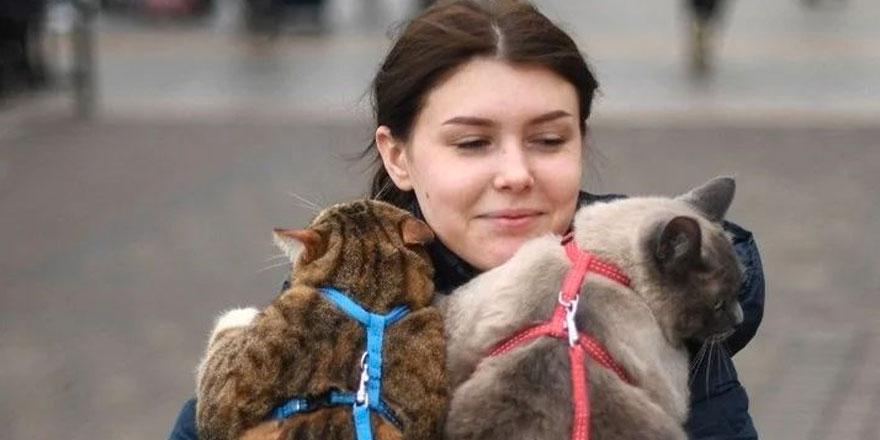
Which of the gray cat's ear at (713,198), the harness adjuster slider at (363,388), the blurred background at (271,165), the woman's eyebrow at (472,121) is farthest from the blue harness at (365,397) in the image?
the blurred background at (271,165)

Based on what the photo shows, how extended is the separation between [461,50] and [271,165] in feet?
34.8

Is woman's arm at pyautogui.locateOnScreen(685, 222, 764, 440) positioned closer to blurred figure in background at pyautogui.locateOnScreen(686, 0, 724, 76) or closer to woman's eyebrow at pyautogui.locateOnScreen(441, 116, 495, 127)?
woman's eyebrow at pyautogui.locateOnScreen(441, 116, 495, 127)

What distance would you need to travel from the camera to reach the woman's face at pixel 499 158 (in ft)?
9.57

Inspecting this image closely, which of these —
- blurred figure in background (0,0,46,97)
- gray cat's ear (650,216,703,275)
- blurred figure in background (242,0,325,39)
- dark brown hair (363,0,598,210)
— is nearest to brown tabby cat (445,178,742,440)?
gray cat's ear (650,216,703,275)

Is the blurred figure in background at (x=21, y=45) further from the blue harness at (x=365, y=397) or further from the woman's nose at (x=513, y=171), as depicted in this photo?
the blue harness at (x=365, y=397)

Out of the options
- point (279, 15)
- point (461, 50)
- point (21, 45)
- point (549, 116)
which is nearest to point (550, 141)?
point (549, 116)

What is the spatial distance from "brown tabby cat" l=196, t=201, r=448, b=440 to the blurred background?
39.4 inches

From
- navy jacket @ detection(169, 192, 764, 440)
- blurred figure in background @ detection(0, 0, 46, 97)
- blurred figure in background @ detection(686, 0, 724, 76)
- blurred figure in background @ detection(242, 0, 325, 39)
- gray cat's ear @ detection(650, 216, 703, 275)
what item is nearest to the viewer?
gray cat's ear @ detection(650, 216, 703, 275)

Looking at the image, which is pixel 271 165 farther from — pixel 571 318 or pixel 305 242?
pixel 571 318

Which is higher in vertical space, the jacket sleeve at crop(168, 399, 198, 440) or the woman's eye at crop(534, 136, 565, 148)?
the woman's eye at crop(534, 136, 565, 148)

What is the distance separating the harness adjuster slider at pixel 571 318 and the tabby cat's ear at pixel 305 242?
40 cm

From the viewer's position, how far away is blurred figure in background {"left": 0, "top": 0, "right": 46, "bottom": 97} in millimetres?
16562

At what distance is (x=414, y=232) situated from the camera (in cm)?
278

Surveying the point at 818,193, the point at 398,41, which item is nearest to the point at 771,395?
the point at 818,193
